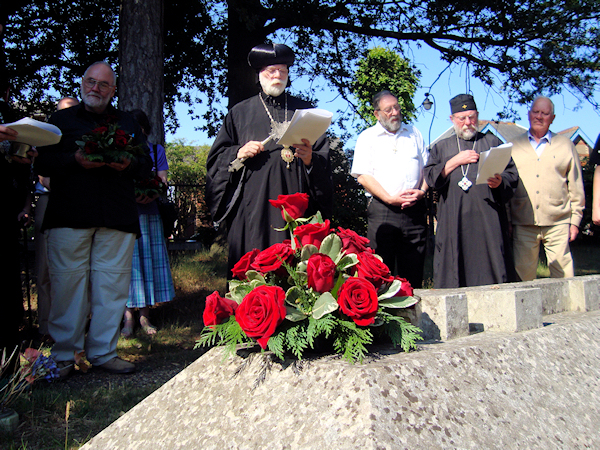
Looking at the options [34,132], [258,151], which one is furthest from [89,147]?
[258,151]

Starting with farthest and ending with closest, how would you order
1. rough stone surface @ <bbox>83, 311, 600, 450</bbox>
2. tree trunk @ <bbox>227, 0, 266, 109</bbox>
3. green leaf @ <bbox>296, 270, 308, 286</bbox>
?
tree trunk @ <bbox>227, 0, 266, 109</bbox> < green leaf @ <bbox>296, 270, 308, 286</bbox> < rough stone surface @ <bbox>83, 311, 600, 450</bbox>

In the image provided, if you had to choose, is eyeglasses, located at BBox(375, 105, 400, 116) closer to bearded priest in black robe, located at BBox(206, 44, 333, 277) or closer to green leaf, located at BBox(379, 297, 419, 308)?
bearded priest in black robe, located at BBox(206, 44, 333, 277)

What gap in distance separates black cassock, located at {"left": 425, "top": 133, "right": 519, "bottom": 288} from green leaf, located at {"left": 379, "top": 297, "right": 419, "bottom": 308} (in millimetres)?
2651

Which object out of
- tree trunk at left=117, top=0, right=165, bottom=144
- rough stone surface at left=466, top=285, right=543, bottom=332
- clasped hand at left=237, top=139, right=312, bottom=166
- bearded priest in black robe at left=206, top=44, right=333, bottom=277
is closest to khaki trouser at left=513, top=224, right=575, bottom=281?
bearded priest in black robe at left=206, top=44, right=333, bottom=277

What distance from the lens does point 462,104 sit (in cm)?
446

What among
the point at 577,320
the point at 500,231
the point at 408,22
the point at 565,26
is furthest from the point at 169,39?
the point at 577,320

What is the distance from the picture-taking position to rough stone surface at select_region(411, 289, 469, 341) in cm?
200

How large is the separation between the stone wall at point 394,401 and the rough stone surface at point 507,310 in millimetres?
91

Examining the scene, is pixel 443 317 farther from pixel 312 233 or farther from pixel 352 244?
pixel 312 233

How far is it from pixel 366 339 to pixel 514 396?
49 centimetres

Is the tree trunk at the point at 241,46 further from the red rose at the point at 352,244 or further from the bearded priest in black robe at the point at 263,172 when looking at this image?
the red rose at the point at 352,244

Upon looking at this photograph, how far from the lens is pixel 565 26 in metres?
7.81

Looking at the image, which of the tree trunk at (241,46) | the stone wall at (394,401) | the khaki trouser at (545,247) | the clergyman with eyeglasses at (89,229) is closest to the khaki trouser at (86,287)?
the clergyman with eyeglasses at (89,229)

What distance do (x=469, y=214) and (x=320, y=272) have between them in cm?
302
